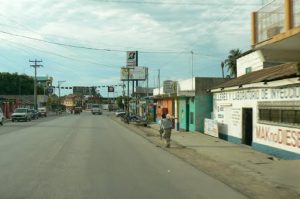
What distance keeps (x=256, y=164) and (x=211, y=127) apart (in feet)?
49.4

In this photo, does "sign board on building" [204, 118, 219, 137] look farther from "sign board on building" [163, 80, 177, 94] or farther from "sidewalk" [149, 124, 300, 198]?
"sign board on building" [163, 80, 177, 94]

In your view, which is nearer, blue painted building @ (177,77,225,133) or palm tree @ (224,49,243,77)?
blue painted building @ (177,77,225,133)

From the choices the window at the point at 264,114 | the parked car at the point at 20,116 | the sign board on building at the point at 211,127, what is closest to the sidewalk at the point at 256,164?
the window at the point at 264,114

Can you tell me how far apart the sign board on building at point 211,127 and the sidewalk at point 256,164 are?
5.62 meters

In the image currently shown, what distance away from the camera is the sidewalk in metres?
13.3

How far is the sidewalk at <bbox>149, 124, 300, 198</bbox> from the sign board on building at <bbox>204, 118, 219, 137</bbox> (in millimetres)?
5623

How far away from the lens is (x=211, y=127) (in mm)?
32062

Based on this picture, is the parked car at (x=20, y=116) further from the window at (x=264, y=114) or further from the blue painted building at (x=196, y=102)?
the window at (x=264, y=114)

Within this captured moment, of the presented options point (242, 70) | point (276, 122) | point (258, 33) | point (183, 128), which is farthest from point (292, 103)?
point (183, 128)

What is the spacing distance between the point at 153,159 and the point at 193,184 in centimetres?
600

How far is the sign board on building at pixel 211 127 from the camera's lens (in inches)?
1216

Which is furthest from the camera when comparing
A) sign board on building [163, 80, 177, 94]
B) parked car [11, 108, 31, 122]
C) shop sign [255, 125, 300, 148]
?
parked car [11, 108, 31, 122]

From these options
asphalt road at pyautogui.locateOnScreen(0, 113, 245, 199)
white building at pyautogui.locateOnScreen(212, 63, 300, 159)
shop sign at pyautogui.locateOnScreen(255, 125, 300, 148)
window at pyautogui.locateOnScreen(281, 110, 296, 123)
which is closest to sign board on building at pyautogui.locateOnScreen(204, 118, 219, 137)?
white building at pyautogui.locateOnScreen(212, 63, 300, 159)

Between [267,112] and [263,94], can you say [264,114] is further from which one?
[263,94]
